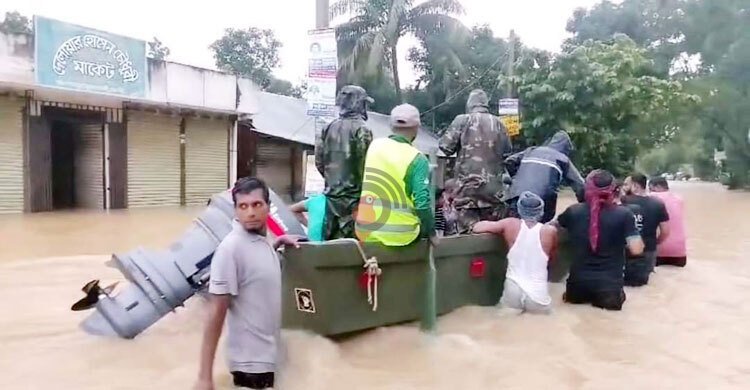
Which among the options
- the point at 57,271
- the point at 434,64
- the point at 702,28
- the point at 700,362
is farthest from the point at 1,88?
the point at 702,28

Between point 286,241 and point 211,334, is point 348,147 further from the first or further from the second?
point 211,334

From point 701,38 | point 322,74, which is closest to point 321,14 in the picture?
point 322,74

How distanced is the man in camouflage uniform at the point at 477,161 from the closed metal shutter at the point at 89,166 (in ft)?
38.5

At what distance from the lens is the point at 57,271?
772cm

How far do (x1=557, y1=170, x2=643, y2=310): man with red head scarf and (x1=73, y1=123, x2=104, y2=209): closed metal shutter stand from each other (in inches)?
495

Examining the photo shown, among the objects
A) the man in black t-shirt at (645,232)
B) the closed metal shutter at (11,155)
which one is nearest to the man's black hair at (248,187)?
the man in black t-shirt at (645,232)

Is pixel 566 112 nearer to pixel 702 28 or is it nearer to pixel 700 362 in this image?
Result: pixel 700 362

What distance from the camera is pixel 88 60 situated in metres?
14.1

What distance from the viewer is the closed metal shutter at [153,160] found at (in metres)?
16.4

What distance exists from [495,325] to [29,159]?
1185 cm

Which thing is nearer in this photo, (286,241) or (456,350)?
(286,241)

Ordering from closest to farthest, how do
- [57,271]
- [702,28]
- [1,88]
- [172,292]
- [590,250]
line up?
[172,292] → [590,250] → [57,271] → [1,88] → [702,28]

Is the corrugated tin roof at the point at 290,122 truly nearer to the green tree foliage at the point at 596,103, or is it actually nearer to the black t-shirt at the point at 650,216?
the green tree foliage at the point at 596,103

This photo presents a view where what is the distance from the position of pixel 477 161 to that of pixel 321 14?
3.33 m
